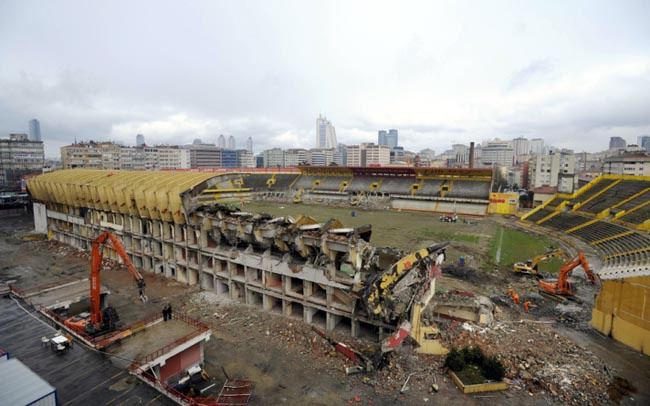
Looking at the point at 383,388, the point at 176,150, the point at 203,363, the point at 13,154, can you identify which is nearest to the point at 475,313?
the point at 383,388

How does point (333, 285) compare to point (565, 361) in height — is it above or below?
above

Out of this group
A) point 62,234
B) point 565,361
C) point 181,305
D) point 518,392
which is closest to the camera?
point 518,392

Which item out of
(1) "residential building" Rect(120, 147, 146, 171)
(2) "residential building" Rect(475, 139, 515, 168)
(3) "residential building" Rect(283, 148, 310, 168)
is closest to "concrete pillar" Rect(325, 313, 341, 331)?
(1) "residential building" Rect(120, 147, 146, 171)

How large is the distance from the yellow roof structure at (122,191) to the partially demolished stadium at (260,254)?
0.11 metres

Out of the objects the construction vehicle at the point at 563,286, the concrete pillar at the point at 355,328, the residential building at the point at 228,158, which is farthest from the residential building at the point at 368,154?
the concrete pillar at the point at 355,328

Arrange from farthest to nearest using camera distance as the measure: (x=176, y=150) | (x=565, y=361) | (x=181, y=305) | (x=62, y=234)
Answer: (x=176, y=150) < (x=62, y=234) < (x=181, y=305) < (x=565, y=361)

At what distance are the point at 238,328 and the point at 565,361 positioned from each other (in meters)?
14.7

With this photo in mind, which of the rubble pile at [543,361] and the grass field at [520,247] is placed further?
the grass field at [520,247]

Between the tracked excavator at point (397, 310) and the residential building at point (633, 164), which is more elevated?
the residential building at point (633, 164)

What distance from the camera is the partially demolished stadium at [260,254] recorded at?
49.9ft

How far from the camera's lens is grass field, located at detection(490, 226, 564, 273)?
2606cm

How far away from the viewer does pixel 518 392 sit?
11492 millimetres

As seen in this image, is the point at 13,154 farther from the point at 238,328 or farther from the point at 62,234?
the point at 238,328

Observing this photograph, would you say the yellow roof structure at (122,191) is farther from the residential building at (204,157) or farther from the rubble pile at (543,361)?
the residential building at (204,157)
